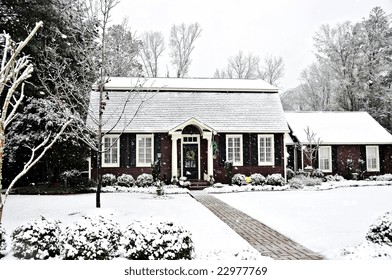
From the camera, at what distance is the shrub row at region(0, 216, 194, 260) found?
3863 millimetres

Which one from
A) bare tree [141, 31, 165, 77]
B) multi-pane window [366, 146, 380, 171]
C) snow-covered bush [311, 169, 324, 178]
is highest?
bare tree [141, 31, 165, 77]

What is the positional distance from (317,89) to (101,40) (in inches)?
158

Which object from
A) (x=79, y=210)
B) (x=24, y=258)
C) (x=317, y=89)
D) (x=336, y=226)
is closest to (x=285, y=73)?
(x=317, y=89)

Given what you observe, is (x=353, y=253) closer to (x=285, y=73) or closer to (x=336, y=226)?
(x=336, y=226)

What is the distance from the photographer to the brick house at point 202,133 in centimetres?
1152

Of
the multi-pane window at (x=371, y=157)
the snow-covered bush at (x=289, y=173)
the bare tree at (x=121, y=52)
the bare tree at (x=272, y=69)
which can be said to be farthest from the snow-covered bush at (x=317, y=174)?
the bare tree at (x=121, y=52)

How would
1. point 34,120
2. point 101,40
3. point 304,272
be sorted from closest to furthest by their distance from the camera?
point 304,272 → point 34,120 → point 101,40

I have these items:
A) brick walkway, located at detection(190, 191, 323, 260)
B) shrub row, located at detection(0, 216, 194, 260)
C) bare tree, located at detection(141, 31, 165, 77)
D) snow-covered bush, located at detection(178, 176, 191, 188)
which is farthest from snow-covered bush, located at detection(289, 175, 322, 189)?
shrub row, located at detection(0, 216, 194, 260)

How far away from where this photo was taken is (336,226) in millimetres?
4863

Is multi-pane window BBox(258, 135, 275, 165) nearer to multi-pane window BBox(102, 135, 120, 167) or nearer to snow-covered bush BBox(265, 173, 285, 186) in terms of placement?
snow-covered bush BBox(265, 173, 285, 186)

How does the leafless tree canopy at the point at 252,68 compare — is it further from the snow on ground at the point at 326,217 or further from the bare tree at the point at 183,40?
the snow on ground at the point at 326,217

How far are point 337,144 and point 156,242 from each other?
11.2 m

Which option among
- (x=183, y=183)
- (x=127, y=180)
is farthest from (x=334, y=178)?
(x=127, y=180)

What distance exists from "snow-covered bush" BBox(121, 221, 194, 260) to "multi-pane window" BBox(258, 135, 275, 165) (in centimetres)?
868
